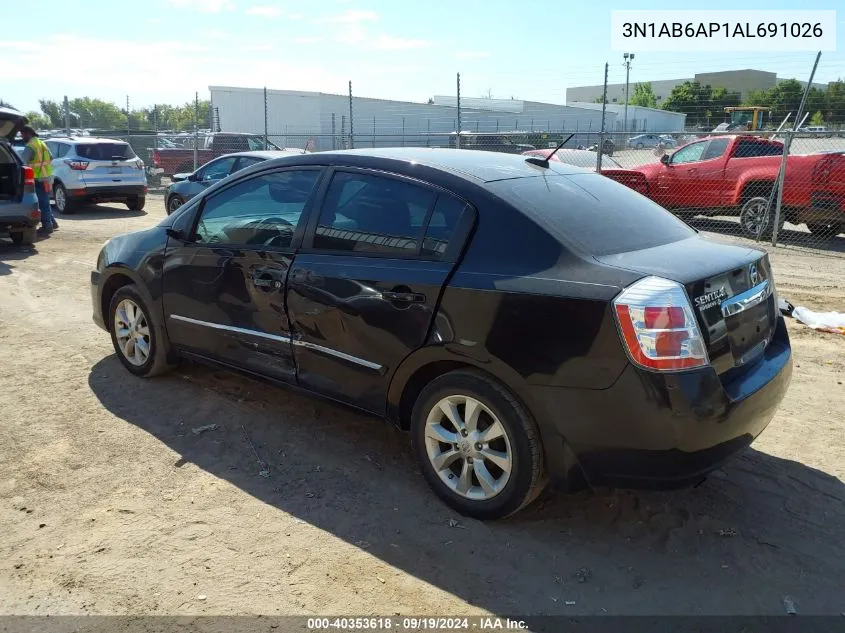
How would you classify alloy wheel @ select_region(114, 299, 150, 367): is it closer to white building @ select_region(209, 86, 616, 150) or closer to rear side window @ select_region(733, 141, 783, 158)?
rear side window @ select_region(733, 141, 783, 158)

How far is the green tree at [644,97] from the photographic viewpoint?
69312 mm

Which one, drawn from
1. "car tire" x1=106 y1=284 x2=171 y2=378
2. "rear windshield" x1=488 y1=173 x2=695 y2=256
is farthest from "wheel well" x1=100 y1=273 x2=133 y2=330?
"rear windshield" x1=488 y1=173 x2=695 y2=256

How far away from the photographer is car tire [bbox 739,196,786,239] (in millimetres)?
11375

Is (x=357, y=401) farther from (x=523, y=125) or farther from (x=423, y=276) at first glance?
(x=523, y=125)

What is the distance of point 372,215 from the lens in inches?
144

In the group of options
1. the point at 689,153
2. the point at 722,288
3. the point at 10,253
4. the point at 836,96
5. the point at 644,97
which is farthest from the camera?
the point at 644,97

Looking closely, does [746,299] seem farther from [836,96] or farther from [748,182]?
[836,96]

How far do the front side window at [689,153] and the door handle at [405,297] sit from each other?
10791 millimetres

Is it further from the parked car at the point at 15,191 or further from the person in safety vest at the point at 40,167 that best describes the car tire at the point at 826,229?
the person in safety vest at the point at 40,167

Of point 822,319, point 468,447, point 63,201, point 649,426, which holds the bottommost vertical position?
point 822,319

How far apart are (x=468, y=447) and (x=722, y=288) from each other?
4.28ft

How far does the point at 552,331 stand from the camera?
9.56 ft

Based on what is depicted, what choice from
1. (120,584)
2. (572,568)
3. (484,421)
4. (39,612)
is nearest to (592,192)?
(484,421)

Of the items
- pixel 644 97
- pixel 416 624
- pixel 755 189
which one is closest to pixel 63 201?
pixel 755 189
